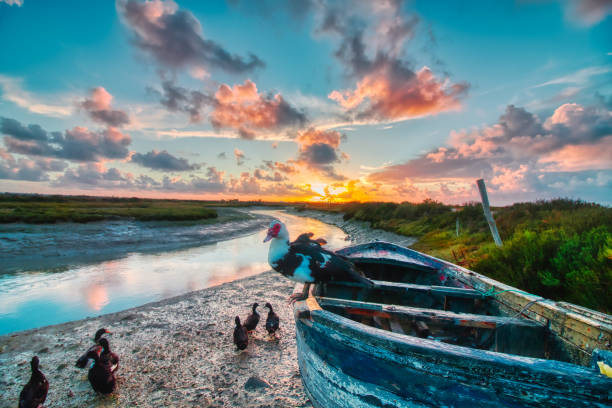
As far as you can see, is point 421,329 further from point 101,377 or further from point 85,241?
point 85,241

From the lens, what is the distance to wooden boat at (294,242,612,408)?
1.49 metres

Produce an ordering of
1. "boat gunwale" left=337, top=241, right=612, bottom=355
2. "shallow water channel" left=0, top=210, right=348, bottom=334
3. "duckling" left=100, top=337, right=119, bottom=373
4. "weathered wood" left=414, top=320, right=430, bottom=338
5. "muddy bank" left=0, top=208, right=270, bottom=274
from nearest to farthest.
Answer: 1. "boat gunwale" left=337, top=241, right=612, bottom=355
2. "weathered wood" left=414, top=320, right=430, bottom=338
3. "duckling" left=100, top=337, right=119, bottom=373
4. "shallow water channel" left=0, top=210, right=348, bottom=334
5. "muddy bank" left=0, top=208, right=270, bottom=274

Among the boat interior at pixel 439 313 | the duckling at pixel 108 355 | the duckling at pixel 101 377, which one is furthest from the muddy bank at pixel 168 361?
the boat interior at pixel 439 313

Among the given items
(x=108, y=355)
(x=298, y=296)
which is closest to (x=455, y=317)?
(x=298, y=296)

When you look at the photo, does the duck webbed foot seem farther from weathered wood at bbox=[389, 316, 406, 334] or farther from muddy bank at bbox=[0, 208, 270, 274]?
muddy bank at bbox=[0, 208, 270, 274]

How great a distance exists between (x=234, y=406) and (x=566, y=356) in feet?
13.2

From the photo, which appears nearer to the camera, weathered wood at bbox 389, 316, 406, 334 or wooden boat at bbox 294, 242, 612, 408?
wooden boat at bbox 294, 242, 612, 408

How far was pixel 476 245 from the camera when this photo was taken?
1034 cm

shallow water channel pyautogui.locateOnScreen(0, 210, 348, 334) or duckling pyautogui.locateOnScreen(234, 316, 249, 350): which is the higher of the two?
duckling pyautogui.locateOnScreen(234, 316, 249, 350)

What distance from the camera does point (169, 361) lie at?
4.88 m

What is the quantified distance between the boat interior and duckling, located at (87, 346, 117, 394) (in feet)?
11.1

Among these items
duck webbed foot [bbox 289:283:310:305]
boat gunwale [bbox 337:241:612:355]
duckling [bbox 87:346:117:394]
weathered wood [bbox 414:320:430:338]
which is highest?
boat gunwale [bbox 337:241:612:355]

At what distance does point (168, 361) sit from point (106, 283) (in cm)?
659

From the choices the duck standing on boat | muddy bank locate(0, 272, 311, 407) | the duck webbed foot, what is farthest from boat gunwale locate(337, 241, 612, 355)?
muddy bank locate(0, 272, 311, 407)
